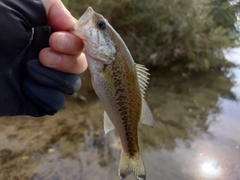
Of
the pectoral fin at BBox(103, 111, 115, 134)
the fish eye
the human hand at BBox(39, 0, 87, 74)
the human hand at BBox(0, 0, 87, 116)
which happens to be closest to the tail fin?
the pectoral fin at BBox(103, 111, 115, 134)

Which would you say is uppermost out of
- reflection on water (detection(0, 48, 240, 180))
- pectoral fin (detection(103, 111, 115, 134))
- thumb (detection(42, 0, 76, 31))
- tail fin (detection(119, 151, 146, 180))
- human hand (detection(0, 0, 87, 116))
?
thumb (detection(42, 0, 76, 31))

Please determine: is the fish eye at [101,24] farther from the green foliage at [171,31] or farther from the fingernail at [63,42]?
the green foliage at [171,31]

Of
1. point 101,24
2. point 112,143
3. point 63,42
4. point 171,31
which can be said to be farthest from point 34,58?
point 171,31

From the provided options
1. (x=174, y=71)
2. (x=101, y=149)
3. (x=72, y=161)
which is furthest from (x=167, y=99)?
(x=72, y=161)

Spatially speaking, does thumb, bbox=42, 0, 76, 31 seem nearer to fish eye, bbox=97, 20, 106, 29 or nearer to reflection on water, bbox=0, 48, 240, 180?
fish eye, bbox=97, 20, 106, 29

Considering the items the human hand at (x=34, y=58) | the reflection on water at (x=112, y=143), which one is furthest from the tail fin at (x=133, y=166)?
the reflection on water at (x=112, y=143)

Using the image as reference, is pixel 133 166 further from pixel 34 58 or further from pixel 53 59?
pixel 34 58

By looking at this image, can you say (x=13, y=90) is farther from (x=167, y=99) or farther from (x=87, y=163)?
(x=167, y=99)
